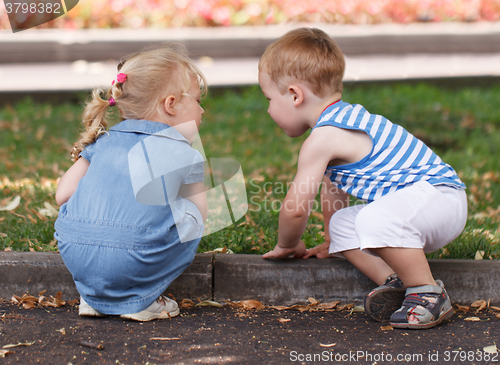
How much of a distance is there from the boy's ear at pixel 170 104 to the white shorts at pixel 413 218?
3.27 ft

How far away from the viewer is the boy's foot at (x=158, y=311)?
7.67 ft

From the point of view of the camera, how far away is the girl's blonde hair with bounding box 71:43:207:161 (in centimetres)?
241

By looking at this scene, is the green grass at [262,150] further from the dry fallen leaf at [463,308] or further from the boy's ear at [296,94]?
the boy's ear at [296,94]

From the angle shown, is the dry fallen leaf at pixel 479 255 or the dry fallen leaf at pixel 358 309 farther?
the dry fallen leaf at pixel 479 255

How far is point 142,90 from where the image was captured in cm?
240

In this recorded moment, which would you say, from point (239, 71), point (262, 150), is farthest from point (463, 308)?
point (239, 71)

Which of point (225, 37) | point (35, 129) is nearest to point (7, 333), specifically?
point (35, 129)

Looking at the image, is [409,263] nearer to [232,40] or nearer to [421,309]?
[421,309]

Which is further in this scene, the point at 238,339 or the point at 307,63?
the point at 307,63

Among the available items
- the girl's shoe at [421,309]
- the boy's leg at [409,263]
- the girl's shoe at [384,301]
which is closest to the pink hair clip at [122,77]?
the boy's leg at [409,263]

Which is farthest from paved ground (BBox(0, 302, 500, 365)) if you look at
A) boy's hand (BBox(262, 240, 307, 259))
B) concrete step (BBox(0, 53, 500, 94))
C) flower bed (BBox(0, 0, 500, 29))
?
flower bed (BBox(0, 0, 500, 29))

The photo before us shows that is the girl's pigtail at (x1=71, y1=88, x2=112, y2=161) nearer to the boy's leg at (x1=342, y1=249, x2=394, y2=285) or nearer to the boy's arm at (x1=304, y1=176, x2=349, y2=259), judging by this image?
the boy's arm at (x1=304, y1=176, x2=349, y2=259)

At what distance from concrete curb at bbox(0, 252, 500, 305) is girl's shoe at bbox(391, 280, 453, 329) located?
1.17ft

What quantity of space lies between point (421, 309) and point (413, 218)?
0.40m
